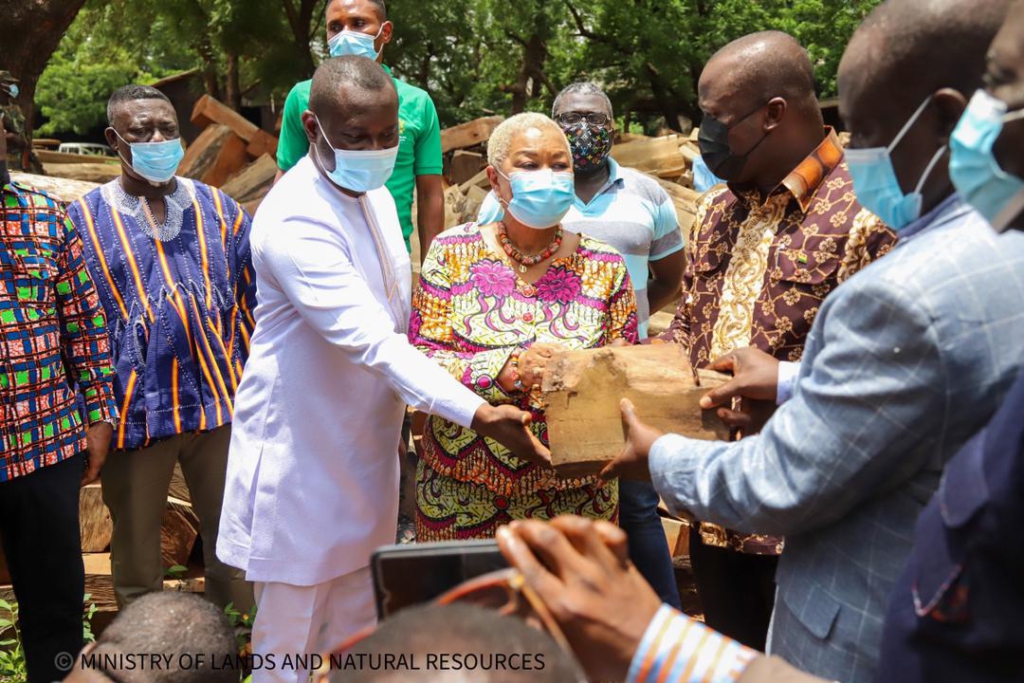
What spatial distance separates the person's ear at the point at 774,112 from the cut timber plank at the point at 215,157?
7973mm

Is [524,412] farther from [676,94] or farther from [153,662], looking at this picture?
[676,94]

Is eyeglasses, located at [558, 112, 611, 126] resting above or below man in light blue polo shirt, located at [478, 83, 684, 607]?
above

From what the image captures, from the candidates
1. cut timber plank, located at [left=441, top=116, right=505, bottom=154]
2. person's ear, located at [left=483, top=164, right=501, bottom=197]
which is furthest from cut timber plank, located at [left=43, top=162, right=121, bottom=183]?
person's ear, located at [left=483, top=164, right=501, bottom=197]

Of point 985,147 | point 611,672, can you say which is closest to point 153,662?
point 611,672

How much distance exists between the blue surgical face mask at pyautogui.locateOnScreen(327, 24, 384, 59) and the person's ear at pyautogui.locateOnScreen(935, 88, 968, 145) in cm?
321

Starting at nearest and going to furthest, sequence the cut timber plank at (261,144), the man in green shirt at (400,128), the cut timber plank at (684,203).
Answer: the man in green shirt at (400,128) → the cut timber plank at (684,203) → the cut timber plank at (261,144)

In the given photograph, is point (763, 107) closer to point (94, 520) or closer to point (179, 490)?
point (179, 490)

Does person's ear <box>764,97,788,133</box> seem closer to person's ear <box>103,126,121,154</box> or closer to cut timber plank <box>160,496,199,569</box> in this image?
person's ear <box>103,126,121,154</box>

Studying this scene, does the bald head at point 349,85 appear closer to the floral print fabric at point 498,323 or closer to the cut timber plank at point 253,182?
the floral print fabric at point 498,323

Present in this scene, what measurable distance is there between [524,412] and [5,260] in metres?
1.69

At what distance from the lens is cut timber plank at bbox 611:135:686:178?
30.6ft

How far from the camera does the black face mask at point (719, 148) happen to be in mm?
2713

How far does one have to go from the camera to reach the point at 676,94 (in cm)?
1772

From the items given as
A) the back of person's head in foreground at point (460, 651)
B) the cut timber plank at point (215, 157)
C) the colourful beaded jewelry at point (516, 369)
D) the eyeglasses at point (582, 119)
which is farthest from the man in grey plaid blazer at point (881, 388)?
the cut timber plank at point (215, 157)
